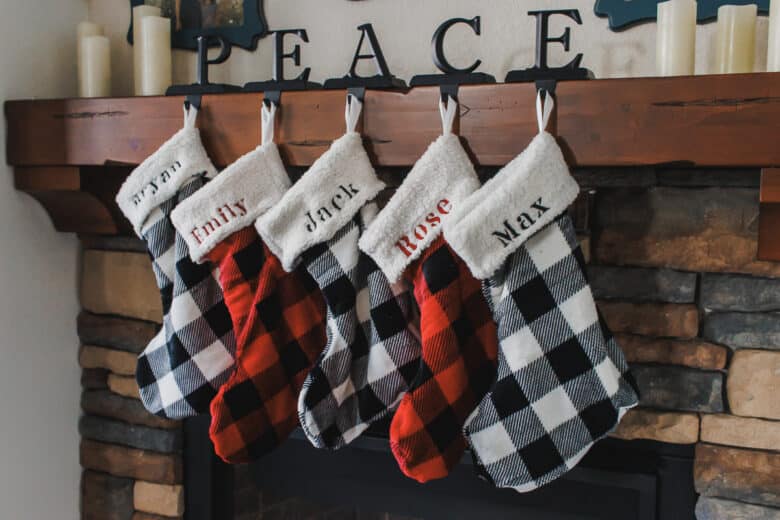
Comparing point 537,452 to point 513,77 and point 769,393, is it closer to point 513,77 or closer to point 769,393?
point 769,393

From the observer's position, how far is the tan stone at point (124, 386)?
145 centimetres

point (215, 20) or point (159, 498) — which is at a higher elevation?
point (215, 20)

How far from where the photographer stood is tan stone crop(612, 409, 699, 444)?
1.06 m

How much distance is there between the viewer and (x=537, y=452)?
0.98m

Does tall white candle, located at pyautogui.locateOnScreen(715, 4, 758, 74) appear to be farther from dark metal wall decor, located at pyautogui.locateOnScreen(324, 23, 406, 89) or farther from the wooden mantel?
dark metal wall decor, located at pyautogui.locateOnScreen(324, 23, 406, 89)

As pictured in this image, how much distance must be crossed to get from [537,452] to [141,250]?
0.80m

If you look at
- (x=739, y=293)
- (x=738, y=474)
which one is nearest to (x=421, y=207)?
(x=739, y=293)

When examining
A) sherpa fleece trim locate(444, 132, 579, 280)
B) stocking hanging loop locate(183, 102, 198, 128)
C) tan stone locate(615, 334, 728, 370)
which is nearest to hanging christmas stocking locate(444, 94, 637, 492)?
sherpa fleece trim locate(444, 132, 579, 280)

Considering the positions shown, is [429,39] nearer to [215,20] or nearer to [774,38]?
[215,20]

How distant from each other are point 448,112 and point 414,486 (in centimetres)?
60

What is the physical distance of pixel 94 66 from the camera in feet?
4.35

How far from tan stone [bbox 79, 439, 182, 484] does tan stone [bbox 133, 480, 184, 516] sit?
13 millimetres

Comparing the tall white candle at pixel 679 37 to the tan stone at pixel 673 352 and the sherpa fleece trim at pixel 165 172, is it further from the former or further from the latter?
the sherpa fleece trim at pixel 165 172

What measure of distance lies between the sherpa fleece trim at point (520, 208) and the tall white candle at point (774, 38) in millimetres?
260
